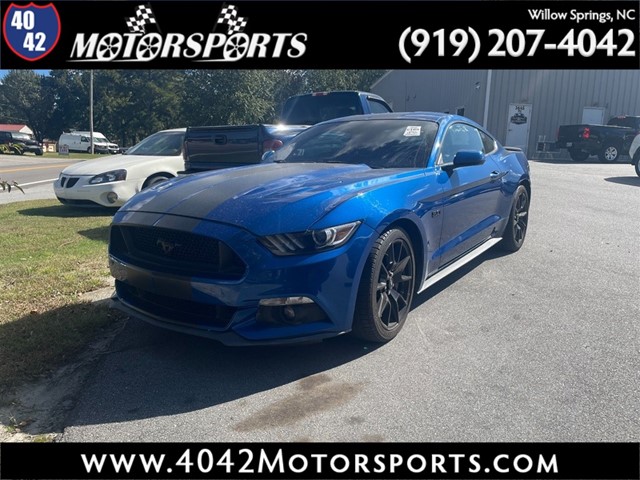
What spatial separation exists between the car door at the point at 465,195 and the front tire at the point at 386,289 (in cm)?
57

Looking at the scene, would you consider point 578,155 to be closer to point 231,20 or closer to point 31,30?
point 231,20

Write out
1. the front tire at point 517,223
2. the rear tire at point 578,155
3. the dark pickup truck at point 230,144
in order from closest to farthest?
1. the front tire at point 517,223
2. the dark pickup truck at point 230,144
3. the rear tire at point 578,155

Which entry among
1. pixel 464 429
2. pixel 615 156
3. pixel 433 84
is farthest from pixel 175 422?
pixel 433 84

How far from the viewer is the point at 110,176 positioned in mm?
8133

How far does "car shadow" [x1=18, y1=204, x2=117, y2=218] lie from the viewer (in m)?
8.52

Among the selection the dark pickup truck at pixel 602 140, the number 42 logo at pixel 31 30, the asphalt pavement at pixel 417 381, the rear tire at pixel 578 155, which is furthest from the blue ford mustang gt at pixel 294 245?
the rear tire at pixel 578 155

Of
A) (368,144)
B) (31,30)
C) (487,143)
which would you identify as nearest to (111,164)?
(368,144)

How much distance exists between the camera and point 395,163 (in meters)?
4.16

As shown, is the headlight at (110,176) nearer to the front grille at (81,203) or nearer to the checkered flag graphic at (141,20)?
the front grille at (81,203)

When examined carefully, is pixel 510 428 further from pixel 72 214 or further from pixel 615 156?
pixel 615 156

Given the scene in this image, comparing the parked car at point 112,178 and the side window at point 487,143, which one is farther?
the parked car at point 112,178

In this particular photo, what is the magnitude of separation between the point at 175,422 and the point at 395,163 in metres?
2.56

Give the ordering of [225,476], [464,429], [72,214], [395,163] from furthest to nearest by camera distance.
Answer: [72,214] → [395,163] → [464,429] → [225,476]

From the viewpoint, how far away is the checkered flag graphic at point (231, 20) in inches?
558
